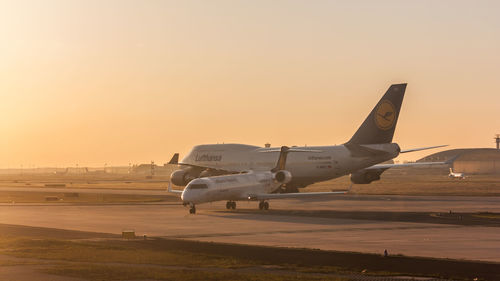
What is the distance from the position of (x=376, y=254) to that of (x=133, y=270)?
978 centimetres

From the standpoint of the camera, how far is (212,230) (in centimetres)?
4153

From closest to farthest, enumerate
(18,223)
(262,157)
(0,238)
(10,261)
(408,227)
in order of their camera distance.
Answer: (10,261) → (0,238) → (408,227) → (18,223) → (262,157)

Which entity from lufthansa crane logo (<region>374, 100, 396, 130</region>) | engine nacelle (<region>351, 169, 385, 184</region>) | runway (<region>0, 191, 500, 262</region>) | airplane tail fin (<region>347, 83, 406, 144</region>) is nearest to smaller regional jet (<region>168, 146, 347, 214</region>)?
runway (<region>0, 191, 500, 262</region>)

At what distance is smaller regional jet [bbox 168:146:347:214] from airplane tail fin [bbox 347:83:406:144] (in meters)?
14.1

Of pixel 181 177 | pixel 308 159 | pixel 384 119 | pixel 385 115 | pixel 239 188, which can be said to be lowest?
pixel 239 188

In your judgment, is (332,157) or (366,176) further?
(366,176)

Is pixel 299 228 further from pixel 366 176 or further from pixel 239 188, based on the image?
pixel 366 176

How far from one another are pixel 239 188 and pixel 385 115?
77.0ft

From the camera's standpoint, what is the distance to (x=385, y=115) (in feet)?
250

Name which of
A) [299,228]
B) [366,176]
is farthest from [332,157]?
[299,228]

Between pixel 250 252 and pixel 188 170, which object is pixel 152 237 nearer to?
pixel 250 252

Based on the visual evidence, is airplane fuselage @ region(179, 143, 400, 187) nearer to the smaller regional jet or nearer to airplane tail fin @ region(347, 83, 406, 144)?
airplane tail fin @ region(347, 83, 406, 144)

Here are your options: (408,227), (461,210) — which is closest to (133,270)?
(408,227)

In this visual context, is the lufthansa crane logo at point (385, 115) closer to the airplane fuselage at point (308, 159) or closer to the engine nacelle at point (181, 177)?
the airplane fuselage at point (308, 159)
